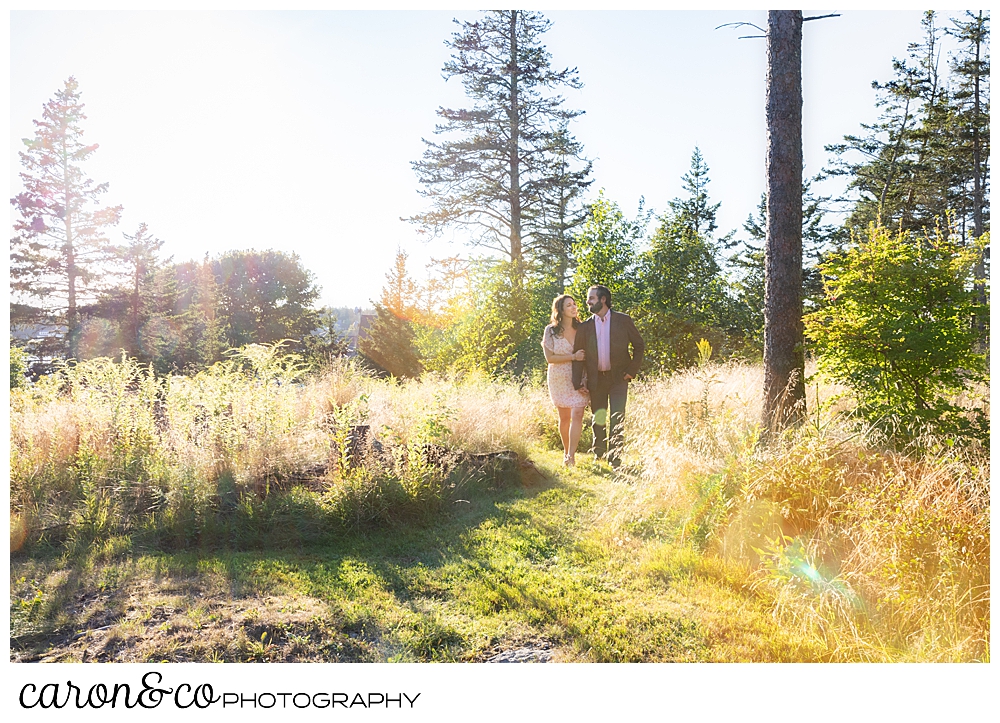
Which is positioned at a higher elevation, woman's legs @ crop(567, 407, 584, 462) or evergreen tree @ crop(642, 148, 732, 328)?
evergreen tree @ crop(642, 148, 732, 328)

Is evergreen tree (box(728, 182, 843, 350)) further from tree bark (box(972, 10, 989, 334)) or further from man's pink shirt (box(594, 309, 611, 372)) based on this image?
man's pink shirt (box(594, 309, 611, 372))

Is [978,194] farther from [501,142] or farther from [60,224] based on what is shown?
[60,224]

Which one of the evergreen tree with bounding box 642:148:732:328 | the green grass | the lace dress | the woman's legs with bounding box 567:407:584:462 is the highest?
the evergreen tree with bounding box 642:148:732:328

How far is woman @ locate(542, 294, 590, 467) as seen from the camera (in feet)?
20.1

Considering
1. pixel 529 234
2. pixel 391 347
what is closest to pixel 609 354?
pixel 529 234

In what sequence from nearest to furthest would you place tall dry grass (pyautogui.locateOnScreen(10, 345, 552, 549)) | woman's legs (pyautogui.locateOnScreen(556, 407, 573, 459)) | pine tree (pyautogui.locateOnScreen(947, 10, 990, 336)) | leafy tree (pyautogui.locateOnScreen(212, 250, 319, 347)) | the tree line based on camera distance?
tall dry grass (pyautogui.locateOnScreen(10, 345, 552, 549)), pine tree (pyautogui.locateOnScreen(947, 10, 990, 336)), the tree line, woman's legs (pyautogui.locateOnScreen(556, 407, 573, 459)), leafy tree (pyautogui.locateOnScreen(212, 250, 319, 347))

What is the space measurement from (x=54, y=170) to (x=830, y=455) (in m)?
6.47

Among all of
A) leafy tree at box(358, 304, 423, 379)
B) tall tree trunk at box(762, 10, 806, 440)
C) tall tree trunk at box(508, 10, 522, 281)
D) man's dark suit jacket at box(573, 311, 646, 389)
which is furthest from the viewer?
leafy tree at box(358, 304, 423, 379)

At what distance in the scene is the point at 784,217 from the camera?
4.59 m

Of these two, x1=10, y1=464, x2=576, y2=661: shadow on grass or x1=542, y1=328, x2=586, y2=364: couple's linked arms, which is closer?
x1=10, y1=464, x2=576, y2=661: shadow on grass

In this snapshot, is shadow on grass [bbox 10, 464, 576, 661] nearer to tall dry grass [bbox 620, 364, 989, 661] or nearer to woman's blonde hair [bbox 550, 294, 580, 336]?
tall dry grass [bbox 620, 364, 989, 661]

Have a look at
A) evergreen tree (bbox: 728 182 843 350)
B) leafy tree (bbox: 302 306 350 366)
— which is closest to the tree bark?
evergreen tree (bbox: 728 182 843 350)

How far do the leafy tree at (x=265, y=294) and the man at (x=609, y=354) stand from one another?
12.2 m
